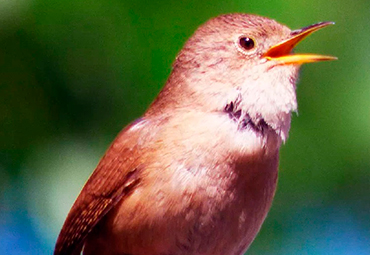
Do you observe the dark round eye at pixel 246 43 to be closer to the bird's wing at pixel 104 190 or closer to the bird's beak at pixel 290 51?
the bird's beak at pixel 290 51

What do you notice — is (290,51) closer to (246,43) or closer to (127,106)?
(246,43)

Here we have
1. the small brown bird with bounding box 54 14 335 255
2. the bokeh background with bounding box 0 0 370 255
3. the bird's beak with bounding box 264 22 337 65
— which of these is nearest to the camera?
the small brown bird with bounding box 54 14 335 255

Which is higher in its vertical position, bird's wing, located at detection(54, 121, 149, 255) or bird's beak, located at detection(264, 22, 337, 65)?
bird's beak, located at detection(264, 22, 337, 65)

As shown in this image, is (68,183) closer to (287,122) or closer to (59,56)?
(59,56)

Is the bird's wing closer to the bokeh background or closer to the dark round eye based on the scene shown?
the dark round eye

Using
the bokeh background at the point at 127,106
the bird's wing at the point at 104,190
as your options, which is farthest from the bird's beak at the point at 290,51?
the bokeh background at the point at 127,106

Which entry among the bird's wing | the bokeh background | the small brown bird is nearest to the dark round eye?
the small brown bird

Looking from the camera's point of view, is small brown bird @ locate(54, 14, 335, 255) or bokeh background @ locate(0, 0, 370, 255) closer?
small brown bird @ locate(54, 14, 335, 255)
